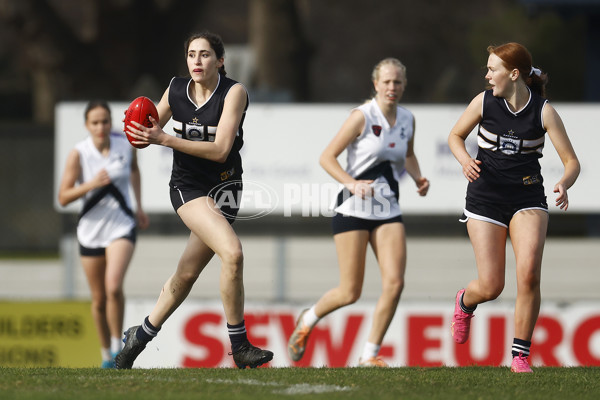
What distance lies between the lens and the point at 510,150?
6707mm

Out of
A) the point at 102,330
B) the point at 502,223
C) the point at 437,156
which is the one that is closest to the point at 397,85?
the point at 502,223

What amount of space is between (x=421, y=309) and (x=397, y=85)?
363cm

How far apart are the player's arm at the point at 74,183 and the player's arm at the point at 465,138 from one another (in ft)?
11.4

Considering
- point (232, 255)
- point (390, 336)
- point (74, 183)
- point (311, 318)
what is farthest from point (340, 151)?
point (390, 336)

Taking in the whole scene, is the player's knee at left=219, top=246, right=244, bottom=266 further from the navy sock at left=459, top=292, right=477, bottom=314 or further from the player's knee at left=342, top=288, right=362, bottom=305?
the player's knee at left=342, top=288, right=362, bottom=305

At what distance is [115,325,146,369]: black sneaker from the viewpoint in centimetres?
700

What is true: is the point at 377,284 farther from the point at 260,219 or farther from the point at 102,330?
the point at 102,330

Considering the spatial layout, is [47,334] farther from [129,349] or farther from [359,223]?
[359,223]

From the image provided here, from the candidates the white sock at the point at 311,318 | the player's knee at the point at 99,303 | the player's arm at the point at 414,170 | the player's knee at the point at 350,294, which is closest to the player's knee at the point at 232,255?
the player's knee at the point at 350,294

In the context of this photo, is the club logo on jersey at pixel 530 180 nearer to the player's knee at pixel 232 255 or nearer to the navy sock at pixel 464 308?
the navy sock at pixel 464 308

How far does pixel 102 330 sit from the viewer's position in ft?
30.6

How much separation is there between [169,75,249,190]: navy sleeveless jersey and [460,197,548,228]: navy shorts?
150 centimetres

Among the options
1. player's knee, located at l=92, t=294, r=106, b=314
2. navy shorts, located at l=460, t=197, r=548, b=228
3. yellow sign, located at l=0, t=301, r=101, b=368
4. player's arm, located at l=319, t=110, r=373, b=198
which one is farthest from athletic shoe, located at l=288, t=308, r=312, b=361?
yellow sign, located at l=0, t=301, r=101, b=368

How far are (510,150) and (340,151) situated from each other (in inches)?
63.1
